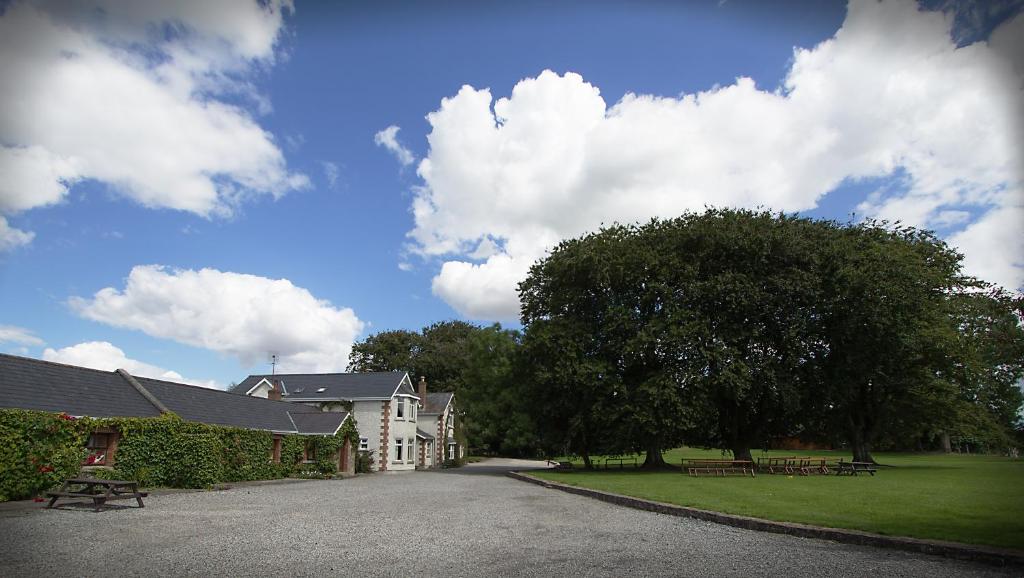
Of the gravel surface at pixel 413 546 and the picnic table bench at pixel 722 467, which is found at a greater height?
the gravel surface at pixel 413 546

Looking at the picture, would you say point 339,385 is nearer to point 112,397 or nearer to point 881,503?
point 112,397

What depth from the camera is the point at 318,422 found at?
3716 cm

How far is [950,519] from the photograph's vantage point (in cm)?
1195

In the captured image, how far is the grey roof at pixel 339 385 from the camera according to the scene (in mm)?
45281

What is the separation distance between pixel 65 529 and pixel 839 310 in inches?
1256

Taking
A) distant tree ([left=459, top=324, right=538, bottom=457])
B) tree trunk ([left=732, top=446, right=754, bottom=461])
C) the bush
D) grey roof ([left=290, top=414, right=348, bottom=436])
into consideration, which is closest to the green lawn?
tree trunk ([left=732, top=446, right=754, bottom=461])

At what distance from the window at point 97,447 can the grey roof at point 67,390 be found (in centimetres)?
90

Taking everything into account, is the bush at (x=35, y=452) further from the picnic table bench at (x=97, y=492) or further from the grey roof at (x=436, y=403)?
the grey roof at (x=436, y=403)

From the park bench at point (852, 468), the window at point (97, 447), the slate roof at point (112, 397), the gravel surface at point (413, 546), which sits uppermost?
the slate roof at point (112, 397)

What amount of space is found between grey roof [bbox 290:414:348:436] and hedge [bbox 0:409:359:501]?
98cm

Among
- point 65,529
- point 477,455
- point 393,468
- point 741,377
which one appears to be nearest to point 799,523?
point 65,529

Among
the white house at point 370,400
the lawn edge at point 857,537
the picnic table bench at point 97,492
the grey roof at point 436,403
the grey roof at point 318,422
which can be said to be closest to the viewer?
the lawn edge at point 857,537

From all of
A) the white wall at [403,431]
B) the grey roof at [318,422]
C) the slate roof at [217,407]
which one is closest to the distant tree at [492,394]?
the white wall at [403,431]

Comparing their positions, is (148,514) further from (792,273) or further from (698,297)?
(792,273)
